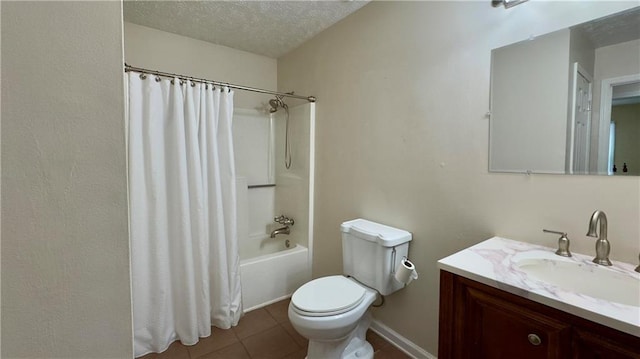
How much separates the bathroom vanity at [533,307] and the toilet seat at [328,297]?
0.54 meters

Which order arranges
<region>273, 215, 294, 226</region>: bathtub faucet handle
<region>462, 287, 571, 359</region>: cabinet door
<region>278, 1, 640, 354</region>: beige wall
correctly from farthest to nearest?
<region>273, 215, 294, 226</region>: bathtub faucet handle < <region>278, 1, 640, 354</region>: beige wall < <region>462, 287, 571, 359</region>: cabinet door

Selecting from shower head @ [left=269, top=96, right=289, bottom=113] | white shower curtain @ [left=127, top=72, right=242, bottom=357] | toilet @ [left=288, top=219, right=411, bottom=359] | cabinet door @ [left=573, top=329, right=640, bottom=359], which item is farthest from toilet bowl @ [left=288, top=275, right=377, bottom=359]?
shower head @ [left=269, top=96, right=289, bottom=113]

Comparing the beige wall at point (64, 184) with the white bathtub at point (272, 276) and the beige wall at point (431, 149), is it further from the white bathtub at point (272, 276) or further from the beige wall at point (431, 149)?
the white bathtub at point (272, 276)

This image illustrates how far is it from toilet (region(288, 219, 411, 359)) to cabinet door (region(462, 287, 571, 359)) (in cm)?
61

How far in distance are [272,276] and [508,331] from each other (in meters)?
1.80

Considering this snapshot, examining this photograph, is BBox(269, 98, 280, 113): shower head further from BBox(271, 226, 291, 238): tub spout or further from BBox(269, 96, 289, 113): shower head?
BBox(271, 226, 291, 238): tub spout

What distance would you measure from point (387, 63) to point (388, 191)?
85cm

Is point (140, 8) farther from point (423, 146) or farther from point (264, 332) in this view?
point (264, 332)

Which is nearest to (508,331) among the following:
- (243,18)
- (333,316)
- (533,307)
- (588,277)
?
(533,307)

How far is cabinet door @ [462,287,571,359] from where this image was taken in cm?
78

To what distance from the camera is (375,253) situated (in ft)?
5.29

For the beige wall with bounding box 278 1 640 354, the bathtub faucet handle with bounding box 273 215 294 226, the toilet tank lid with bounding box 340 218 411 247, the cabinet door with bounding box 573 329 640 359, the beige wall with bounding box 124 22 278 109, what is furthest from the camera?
the bathtub faucet handle with bounding box 273 215 294 226

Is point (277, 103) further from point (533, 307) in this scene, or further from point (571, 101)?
point (533, 307)

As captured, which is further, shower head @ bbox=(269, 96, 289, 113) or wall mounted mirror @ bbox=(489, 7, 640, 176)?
shower head @ bbox=(269, 96, 289, 113)
